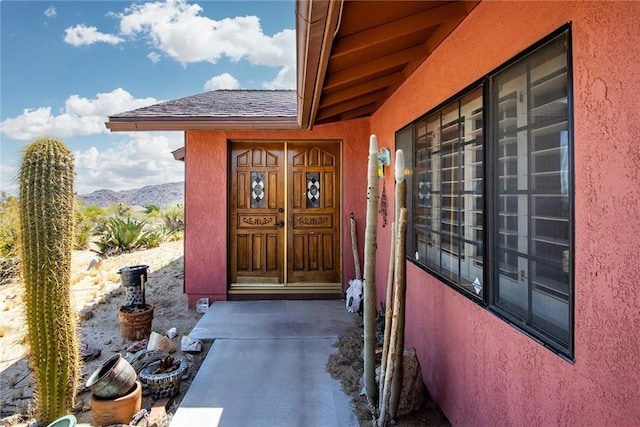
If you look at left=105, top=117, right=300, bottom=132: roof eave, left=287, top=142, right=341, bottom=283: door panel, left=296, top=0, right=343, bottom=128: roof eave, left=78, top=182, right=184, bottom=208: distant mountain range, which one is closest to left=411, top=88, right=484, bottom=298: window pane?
left=296, top=0, right=343, bottom=128: roof eave

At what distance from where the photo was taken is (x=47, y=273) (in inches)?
114

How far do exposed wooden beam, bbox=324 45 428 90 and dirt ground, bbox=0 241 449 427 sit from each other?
2.80 metres

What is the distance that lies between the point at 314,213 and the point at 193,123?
90.2 inches

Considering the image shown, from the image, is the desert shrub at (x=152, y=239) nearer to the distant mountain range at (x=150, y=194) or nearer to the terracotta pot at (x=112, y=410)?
the terracotta pot at (x=112, y=410)

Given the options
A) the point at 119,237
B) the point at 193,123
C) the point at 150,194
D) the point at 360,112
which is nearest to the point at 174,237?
the point at 119,237

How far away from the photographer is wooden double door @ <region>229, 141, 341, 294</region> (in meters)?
5.87

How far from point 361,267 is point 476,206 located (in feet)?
11.6

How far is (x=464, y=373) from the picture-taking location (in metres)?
2.48

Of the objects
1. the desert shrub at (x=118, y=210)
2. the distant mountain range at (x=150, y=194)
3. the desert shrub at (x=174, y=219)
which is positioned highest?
the distant mountain range at (x=150, y=194)

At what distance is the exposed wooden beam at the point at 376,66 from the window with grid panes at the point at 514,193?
1.91ft

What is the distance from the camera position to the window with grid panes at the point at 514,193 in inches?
62.6

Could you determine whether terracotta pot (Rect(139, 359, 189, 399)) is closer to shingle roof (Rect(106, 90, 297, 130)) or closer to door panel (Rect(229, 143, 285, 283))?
door panel (Rect(229, 143, 285, 283))

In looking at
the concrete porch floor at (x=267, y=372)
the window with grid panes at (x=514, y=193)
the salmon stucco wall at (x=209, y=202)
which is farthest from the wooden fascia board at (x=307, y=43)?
the concrete porch floor at (x=267, y=372)

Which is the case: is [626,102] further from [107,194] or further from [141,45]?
[107,194]
